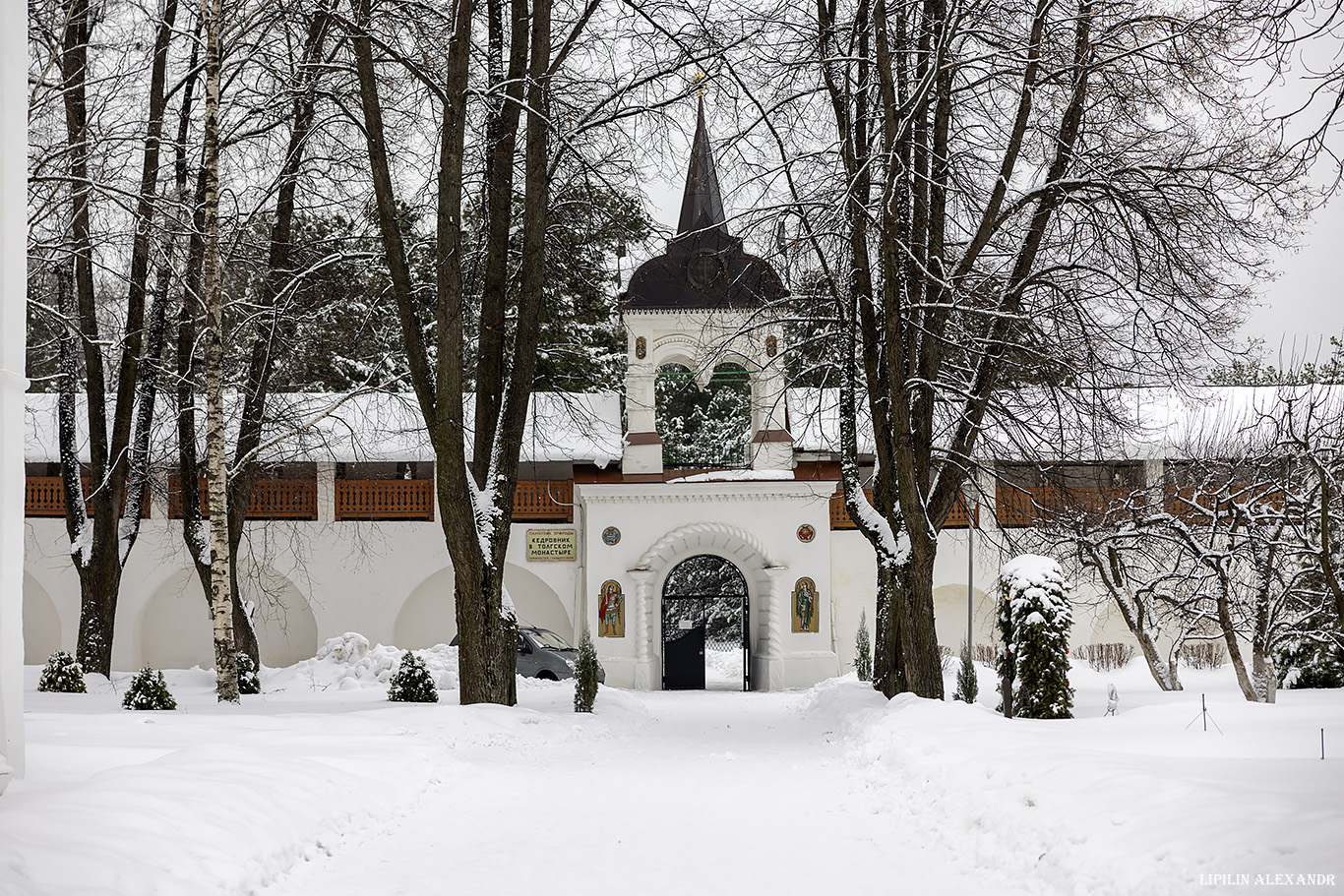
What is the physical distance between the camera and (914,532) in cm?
1157

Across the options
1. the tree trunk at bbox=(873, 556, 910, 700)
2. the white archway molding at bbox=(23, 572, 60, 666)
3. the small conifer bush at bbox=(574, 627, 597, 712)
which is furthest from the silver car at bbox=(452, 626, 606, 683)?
the white archway molding at bbox=(23, 572, 60, 666)

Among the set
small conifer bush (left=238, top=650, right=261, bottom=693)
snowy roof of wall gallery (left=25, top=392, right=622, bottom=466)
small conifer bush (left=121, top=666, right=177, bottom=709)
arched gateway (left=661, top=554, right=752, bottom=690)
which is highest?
snowy roof of wall gallery (left=25, top=392, right=622, bottom=466)

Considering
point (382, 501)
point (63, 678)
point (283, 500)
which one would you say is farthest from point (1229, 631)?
point (283, 500)

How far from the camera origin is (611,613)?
858 inches

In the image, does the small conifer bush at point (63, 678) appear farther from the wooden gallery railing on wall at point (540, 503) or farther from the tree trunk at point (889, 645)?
the wooden gallery railing on wall at point (540, 503)

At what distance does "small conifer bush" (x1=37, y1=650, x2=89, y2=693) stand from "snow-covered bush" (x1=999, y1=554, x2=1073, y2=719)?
36.9 ft

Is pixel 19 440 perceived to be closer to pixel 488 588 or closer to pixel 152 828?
pixel 152 828

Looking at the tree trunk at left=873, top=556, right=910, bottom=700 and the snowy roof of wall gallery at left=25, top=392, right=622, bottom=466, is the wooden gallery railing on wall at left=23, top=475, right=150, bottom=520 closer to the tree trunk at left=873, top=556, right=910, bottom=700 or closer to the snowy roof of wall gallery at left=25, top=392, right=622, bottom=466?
the snowy roof of wall gallery at left=25, top=392, right=622, bottom=466

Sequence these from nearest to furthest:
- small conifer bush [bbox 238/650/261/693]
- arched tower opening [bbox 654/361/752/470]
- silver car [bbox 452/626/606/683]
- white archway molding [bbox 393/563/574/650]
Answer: small conifer bush [bbox 238/650/261/693] → silver car [bbox 452/626/606/683] → white archway molding [bbox 393/563/574/650] → arched tower opening [bbox 654/361/752/470]

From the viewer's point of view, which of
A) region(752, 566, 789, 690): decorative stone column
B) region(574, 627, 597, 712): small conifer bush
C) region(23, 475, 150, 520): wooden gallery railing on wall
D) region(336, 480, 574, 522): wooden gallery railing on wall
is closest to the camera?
region(574, 627, 597, 712): small conifer bush

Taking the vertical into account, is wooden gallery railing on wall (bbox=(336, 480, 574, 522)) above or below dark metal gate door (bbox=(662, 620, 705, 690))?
above

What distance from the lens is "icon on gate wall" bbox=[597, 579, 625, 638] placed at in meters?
21.7

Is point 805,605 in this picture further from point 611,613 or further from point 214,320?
point 214,320

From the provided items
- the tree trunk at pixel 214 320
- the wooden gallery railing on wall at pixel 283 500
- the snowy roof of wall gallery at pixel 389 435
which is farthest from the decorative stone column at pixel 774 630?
the tree trunk at pixel 214 320
